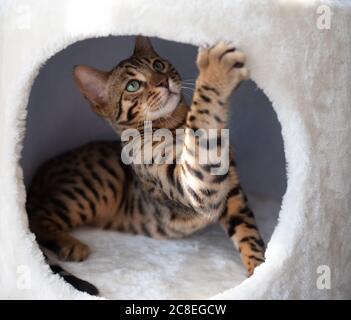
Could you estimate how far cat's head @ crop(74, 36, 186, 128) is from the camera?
1567 mm

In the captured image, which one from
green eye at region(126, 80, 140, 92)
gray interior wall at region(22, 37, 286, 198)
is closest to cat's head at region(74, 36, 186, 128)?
green eye at region(126, 80, 140, 92)

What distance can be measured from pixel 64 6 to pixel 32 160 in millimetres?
753

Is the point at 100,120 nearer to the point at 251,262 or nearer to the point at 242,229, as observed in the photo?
the point at 242,229

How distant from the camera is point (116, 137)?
2146 millimetres

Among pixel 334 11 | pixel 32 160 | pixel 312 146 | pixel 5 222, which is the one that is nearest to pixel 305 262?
pixel 312 146

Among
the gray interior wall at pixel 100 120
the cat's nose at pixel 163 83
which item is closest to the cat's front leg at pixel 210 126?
the cat's nose at pixel 163 83

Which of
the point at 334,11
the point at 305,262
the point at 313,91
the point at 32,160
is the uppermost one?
the point at 334,11

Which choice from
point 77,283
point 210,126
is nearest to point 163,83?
point 210,126

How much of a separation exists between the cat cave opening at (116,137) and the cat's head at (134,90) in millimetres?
136

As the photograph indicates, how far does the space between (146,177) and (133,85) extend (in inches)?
10.7

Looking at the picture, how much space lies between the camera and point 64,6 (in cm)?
125

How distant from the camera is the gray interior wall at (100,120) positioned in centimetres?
184

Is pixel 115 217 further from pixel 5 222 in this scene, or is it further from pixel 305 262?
pixel 305 262

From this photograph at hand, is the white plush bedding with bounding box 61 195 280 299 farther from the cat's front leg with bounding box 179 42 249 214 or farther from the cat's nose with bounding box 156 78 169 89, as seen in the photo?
the cat's nose with bounding box 156 78 169 89
